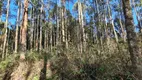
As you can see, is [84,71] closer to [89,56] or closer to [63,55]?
[89,56]

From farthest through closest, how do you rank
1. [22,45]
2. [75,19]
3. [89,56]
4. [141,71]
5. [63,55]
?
[75,19], [22,45], [63,55], [89,56], [141,71]

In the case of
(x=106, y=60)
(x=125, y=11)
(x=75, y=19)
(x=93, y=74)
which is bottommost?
(x=93, y=74)

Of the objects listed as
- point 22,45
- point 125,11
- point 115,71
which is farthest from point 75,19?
point 125,11

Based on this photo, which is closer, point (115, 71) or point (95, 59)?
Answer: point (115, 71)

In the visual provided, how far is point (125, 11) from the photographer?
16.9 ft

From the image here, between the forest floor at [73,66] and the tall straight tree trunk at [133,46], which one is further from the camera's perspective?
the forest floor at [73,66]

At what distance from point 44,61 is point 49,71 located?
2.90 ft

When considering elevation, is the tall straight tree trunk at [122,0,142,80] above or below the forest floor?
above

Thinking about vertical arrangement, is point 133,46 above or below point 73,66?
above

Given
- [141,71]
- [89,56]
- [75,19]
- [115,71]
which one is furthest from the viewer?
[75,19]

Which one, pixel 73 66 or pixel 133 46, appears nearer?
pixel 133 46

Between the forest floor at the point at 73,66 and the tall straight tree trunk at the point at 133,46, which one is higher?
the tall straight tree trunk at the point at 133,46

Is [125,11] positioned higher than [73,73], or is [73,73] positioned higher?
[125,11]

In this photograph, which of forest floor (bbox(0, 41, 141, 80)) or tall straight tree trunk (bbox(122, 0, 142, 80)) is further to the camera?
forest floor (bbox(0, 41, 141, 80))
